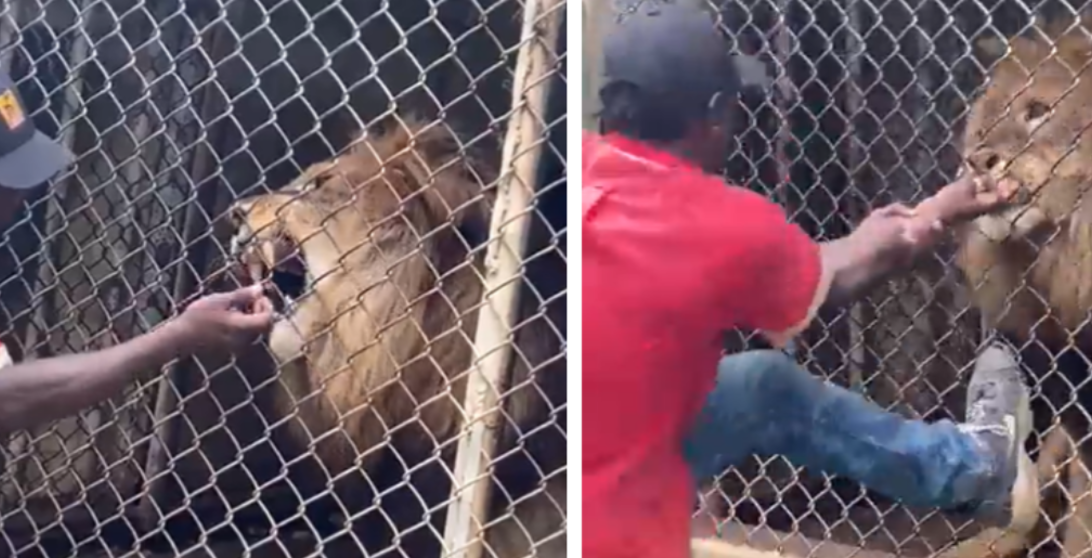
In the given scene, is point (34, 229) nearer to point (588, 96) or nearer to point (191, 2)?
point (191, 2)

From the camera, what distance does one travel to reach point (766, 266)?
1409mm

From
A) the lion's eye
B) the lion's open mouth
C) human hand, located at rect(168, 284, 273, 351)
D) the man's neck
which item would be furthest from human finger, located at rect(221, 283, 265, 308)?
the lion's eye

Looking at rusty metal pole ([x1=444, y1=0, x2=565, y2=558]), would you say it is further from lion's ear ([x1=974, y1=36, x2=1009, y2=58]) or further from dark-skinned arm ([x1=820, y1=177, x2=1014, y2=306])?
lion's ear ([x1=974, y1=36, x2=1009, y2=58])

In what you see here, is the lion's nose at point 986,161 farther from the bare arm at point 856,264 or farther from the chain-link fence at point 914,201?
the bare arm at point 856,264

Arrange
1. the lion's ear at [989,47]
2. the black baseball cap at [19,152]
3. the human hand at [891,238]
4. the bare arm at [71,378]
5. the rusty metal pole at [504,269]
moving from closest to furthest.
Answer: the human hand at [891,238] → the rusty metal pole at [504,269] → the bare arm at [71,378] → the black baseball cap at [19,152] → the lion's ear at [989,47]

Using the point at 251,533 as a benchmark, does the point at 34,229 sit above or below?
above

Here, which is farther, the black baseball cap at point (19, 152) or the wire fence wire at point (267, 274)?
the wire fence wire at point (267, 274)

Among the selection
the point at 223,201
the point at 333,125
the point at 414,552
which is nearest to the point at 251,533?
the point at 414,552

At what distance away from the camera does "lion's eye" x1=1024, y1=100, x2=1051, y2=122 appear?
116 inches

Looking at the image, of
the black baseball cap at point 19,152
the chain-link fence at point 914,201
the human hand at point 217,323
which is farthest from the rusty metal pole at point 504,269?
the black baseball cap at point 19,152

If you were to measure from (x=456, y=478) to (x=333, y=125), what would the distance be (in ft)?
6.04

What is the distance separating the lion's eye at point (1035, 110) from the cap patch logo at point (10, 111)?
2180 mm

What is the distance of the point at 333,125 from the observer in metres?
3.59

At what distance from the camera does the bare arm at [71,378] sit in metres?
2.20
